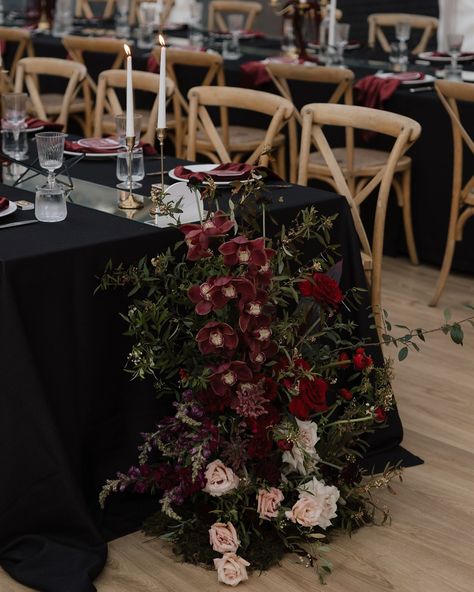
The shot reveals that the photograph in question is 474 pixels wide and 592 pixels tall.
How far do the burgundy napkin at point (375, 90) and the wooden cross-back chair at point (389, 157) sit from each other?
137 centimetres

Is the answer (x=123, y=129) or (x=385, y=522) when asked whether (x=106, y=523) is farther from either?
(x=123, y=129)

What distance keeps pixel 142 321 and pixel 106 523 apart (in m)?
0.53

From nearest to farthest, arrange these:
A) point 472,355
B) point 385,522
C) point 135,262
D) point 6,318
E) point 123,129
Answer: point 6,318
point 135,262
point 385,522
point 123,129
point 472,355

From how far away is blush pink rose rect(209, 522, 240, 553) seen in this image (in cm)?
237

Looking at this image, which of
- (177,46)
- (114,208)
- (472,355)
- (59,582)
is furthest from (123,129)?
(177,46)

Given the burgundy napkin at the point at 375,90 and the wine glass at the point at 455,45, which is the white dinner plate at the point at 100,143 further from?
the wine glass at the point at 455,45

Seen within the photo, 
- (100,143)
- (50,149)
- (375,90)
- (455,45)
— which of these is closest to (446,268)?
(375,90)

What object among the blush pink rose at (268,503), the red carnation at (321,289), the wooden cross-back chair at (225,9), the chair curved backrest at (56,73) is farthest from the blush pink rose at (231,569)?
the wooden cross-back chair at (225,9)

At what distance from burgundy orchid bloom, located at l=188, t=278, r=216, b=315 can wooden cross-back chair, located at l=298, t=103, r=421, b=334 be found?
80 cm

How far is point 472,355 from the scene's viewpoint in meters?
3.79

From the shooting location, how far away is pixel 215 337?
229cm

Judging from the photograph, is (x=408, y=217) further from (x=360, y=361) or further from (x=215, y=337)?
(x=215, y=337)

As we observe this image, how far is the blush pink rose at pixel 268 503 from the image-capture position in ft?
7.82

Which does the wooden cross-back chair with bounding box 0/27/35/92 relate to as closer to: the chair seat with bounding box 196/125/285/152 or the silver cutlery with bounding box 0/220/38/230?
the chair seat with bounding box 196/125/285/152
